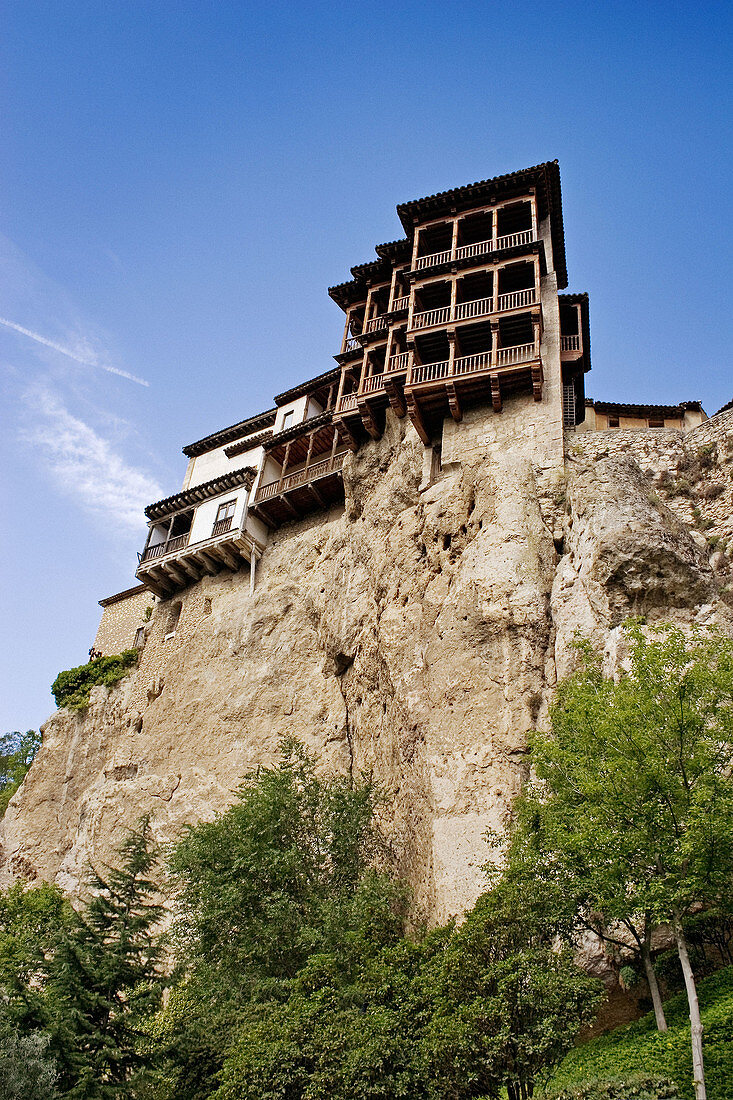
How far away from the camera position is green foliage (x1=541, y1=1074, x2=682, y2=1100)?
32.1 ft

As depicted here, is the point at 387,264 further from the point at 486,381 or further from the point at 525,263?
the point at 486,381

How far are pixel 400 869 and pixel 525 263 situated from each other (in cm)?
1882

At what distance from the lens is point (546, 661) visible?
1873 centimetres

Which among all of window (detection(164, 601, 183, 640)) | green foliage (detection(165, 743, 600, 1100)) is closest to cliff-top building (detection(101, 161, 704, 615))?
window (detection(164, 601, 183, 640))

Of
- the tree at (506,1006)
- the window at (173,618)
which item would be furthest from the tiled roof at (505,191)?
the tree at (506,1006)

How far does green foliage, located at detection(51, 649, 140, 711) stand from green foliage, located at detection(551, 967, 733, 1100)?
90.9 ft

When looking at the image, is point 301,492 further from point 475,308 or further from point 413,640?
point 413,640

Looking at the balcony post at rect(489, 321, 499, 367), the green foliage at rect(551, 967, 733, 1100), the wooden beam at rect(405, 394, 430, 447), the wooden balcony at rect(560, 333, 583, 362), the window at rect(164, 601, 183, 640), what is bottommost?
the green foliage at rect(551, 967, 733, 1100)

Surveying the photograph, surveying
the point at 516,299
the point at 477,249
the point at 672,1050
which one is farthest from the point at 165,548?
the point at 672,1050

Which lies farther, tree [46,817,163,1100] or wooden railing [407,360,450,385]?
wooden railing [407,360,450,385]

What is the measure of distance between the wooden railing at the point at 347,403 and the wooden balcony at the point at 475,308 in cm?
352

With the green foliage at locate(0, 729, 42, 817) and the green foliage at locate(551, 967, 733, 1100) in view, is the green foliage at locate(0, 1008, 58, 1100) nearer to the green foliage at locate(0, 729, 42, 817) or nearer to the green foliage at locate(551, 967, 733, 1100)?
the green foliage at locate(551, 967, 733, 1100)

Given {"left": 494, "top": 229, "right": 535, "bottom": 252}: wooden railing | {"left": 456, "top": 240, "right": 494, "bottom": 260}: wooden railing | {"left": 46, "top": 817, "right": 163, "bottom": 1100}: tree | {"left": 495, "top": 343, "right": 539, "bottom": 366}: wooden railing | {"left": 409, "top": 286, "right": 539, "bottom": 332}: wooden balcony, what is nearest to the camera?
{"left": 46, "top": 817, "right": 163, "bottom": 1100}: tree

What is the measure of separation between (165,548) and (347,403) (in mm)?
11489
